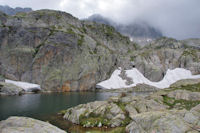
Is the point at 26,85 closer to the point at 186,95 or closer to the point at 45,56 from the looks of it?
the point at 45,56

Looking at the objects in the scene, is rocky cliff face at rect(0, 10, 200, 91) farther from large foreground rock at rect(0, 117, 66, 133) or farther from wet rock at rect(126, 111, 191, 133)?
large foreground rock at rect(0, 117, 66, 133)

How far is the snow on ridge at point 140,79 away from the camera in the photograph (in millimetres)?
160750

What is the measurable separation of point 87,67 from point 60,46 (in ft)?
108

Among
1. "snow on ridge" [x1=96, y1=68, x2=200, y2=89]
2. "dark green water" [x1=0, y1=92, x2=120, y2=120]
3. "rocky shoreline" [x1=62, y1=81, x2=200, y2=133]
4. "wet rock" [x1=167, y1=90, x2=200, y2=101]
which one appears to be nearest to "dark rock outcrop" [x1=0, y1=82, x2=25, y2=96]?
"dark green water" [x1=0, y1=92, x2=120, y2=120]

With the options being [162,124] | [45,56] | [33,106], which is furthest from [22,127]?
[45,56]

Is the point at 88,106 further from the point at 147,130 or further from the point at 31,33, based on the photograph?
the point at 31,33

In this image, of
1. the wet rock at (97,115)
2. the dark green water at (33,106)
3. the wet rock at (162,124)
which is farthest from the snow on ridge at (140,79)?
the wet rock at (162,124)

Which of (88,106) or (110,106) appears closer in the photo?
(110,106)

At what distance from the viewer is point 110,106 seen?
39.5 meters

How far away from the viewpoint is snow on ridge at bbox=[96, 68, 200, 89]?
161 m

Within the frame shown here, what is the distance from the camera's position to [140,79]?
6885 inches

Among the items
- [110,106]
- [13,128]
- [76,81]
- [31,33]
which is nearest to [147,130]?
[13,128]

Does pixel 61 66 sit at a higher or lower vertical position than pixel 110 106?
higher

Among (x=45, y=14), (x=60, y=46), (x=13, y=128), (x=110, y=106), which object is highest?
(x=45, y=14)
